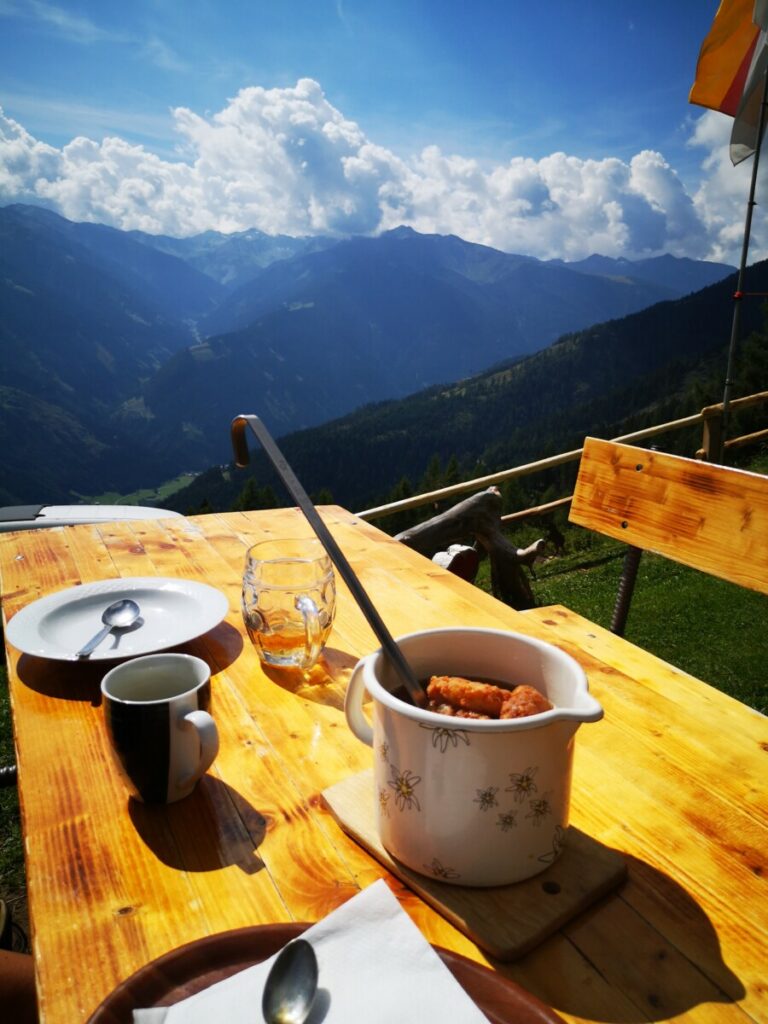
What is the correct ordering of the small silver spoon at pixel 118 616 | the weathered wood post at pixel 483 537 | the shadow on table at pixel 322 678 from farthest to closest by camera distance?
the weathered wood post at pixel 483 537
the small silver spoon at pixel 118 616
the shadow on table at pixel 322 678

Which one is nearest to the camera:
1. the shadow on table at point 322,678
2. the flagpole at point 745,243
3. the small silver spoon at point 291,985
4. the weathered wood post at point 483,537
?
the small silver spoon at point 291,985

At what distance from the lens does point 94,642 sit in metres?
1.23

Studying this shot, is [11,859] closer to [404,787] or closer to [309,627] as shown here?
[309,627]

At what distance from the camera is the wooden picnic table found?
1.98ft

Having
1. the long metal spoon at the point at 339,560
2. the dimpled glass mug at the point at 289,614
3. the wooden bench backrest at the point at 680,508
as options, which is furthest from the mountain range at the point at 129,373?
the long metal spoon at the point at 339,560

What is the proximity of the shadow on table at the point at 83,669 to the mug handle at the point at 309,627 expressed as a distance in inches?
6.2

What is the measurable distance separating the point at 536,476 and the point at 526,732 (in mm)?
27283

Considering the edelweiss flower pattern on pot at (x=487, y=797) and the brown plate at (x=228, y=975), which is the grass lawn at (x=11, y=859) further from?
the edelweiss flower pattern on pot at (x=487, y=797)

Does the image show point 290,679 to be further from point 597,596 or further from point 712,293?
point 712,293

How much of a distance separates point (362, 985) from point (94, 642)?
89 cm

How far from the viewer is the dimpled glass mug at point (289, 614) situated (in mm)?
1185

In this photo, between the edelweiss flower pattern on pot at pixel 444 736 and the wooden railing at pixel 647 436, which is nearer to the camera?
the edelweiss flower pattern on pot at pixel 444 736

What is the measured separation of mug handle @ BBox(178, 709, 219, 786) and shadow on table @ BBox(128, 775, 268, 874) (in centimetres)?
4

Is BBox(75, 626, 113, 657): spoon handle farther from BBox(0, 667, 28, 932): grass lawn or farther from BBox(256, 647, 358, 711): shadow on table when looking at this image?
BBox(0, 667, 28, 932): grass lawn
